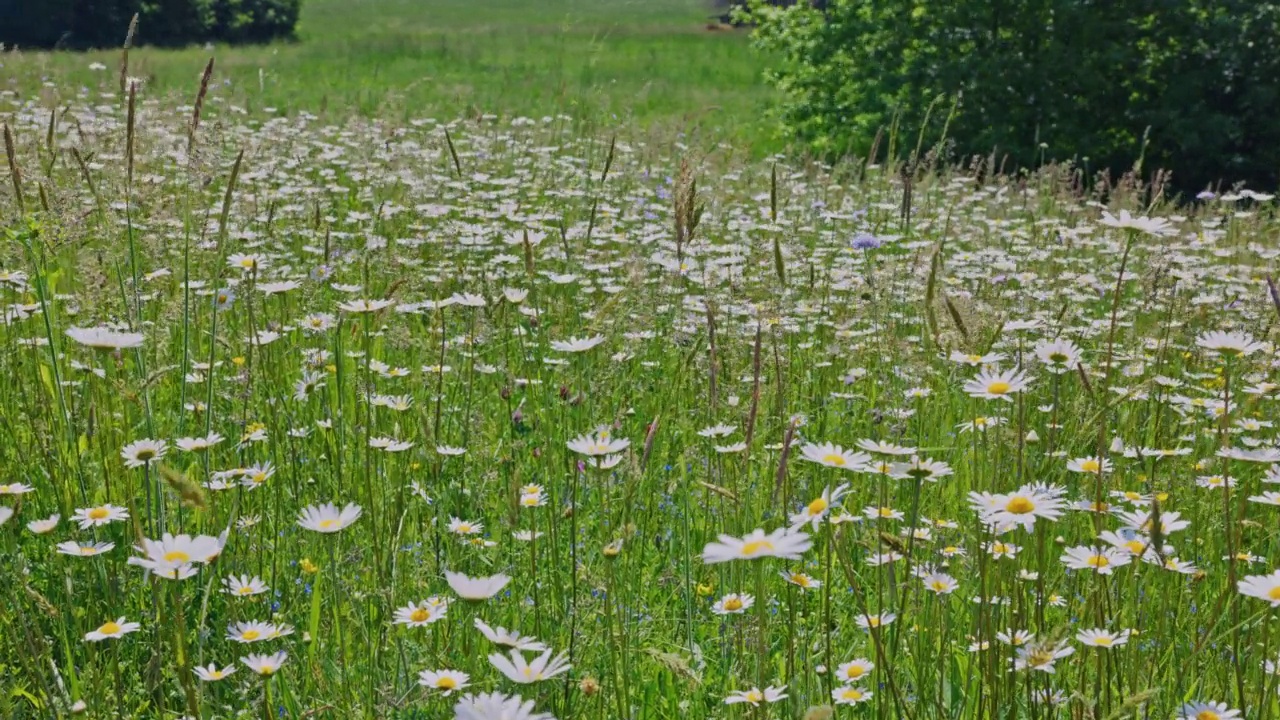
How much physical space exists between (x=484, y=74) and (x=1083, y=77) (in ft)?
31.2

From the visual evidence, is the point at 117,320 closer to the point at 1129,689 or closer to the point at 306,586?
the point at 306,586

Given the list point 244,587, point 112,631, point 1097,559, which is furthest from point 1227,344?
point 112,631

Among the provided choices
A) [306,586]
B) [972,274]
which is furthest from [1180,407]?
[306,586]

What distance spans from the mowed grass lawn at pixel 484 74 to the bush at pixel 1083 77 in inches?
65.3

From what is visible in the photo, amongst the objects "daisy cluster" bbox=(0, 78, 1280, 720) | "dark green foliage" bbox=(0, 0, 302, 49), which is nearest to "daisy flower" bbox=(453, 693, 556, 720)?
"daisy cluster" bbox=(0, 78, 1280, 720)

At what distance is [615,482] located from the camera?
2.64m

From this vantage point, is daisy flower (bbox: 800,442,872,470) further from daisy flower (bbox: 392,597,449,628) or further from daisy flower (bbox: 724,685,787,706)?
daisy flower (bbox: 392,597,449,628)

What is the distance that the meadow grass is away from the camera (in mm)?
1690

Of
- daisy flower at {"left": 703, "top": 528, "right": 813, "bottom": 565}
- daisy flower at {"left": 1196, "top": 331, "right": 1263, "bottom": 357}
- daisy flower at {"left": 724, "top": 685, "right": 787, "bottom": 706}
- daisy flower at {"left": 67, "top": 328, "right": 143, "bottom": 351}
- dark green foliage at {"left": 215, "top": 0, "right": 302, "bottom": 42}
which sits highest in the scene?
dark green foliage at {"left": 215, "top": 0, "right": 302, "bottom": 42}

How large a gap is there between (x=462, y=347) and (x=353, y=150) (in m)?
4.12

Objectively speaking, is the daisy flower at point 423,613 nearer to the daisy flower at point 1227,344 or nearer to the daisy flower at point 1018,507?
the daisy flower at point 1018,507

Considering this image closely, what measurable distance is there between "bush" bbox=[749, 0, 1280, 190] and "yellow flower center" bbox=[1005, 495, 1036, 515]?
869cm

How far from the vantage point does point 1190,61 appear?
402 inches

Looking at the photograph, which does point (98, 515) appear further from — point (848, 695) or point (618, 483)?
point (848, 695)
